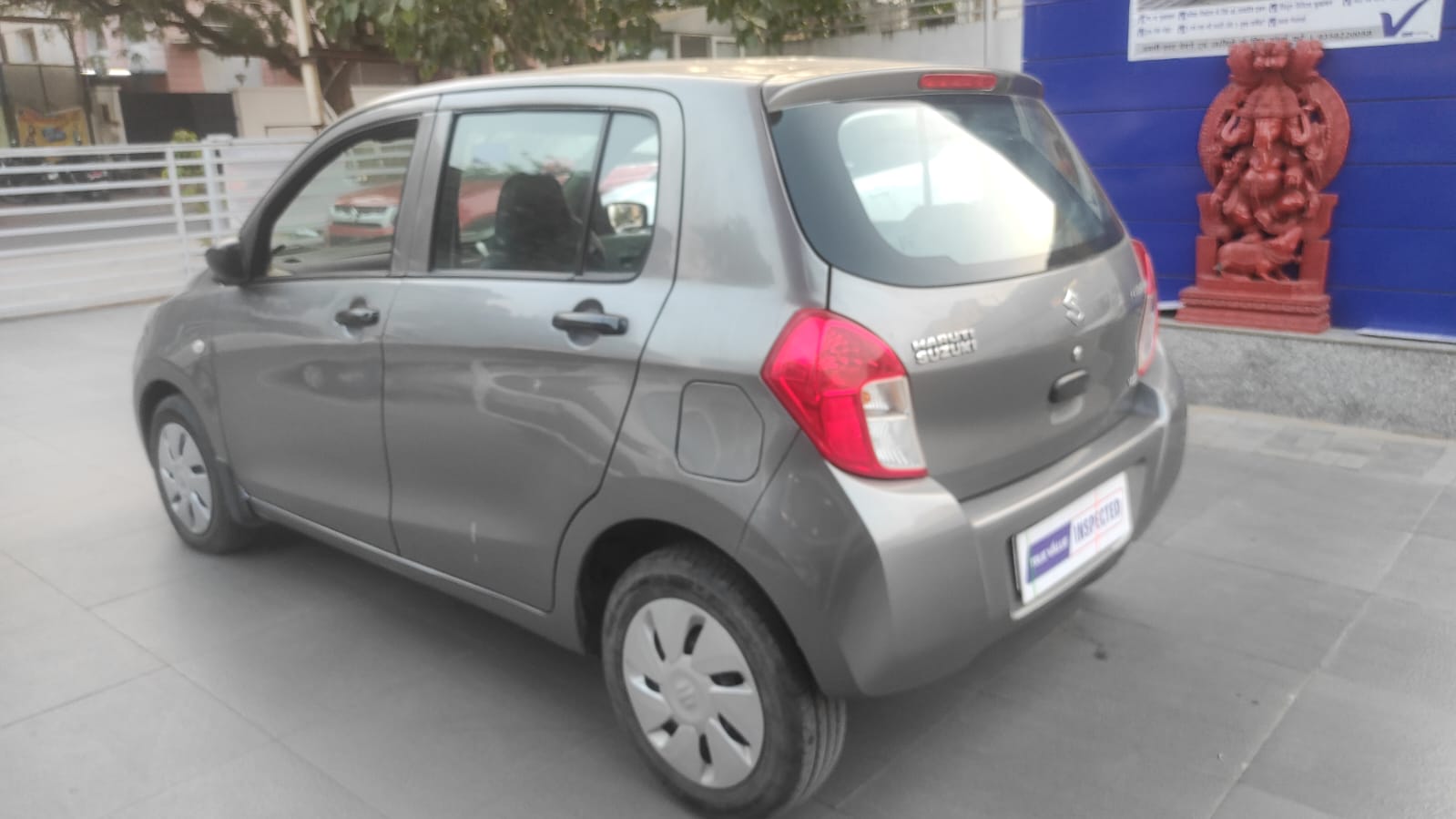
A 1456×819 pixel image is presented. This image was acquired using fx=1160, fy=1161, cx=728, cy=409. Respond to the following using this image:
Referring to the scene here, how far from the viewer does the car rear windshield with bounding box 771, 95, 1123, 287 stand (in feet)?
7.91

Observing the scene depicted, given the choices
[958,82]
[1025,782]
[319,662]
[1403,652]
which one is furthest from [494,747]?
[1403,652]

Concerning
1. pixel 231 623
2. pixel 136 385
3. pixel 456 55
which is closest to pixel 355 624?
pixel 231 623

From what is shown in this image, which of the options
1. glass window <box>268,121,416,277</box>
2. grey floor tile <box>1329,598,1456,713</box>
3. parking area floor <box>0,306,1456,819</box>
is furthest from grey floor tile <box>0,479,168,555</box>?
grey floor tile <box>1329,598,1456,713</box>

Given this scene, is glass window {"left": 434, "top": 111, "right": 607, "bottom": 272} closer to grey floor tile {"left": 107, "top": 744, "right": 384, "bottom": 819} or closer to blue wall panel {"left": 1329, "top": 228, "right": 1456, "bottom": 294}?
grey floor tile {"left": 107, "top": 744, "right": 384, "bottom": 819}

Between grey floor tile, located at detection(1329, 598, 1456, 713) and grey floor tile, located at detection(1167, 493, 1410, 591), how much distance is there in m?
0.21

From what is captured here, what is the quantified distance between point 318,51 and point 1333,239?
9358 millimetres

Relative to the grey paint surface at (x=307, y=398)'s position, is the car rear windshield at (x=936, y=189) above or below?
above

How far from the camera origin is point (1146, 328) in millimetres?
3143

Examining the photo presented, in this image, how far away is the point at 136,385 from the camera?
171 inches

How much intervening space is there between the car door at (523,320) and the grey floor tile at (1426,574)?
2.70 meters

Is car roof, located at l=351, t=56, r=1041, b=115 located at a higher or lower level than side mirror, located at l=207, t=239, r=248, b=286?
higher

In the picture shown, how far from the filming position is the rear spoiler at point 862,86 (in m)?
2.49

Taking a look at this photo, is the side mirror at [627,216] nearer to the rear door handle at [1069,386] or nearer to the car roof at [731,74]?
the car roof at [731,74]

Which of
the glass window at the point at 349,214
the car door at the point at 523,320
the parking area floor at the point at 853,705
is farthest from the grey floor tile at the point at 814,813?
the glass window at the point at 349,214
